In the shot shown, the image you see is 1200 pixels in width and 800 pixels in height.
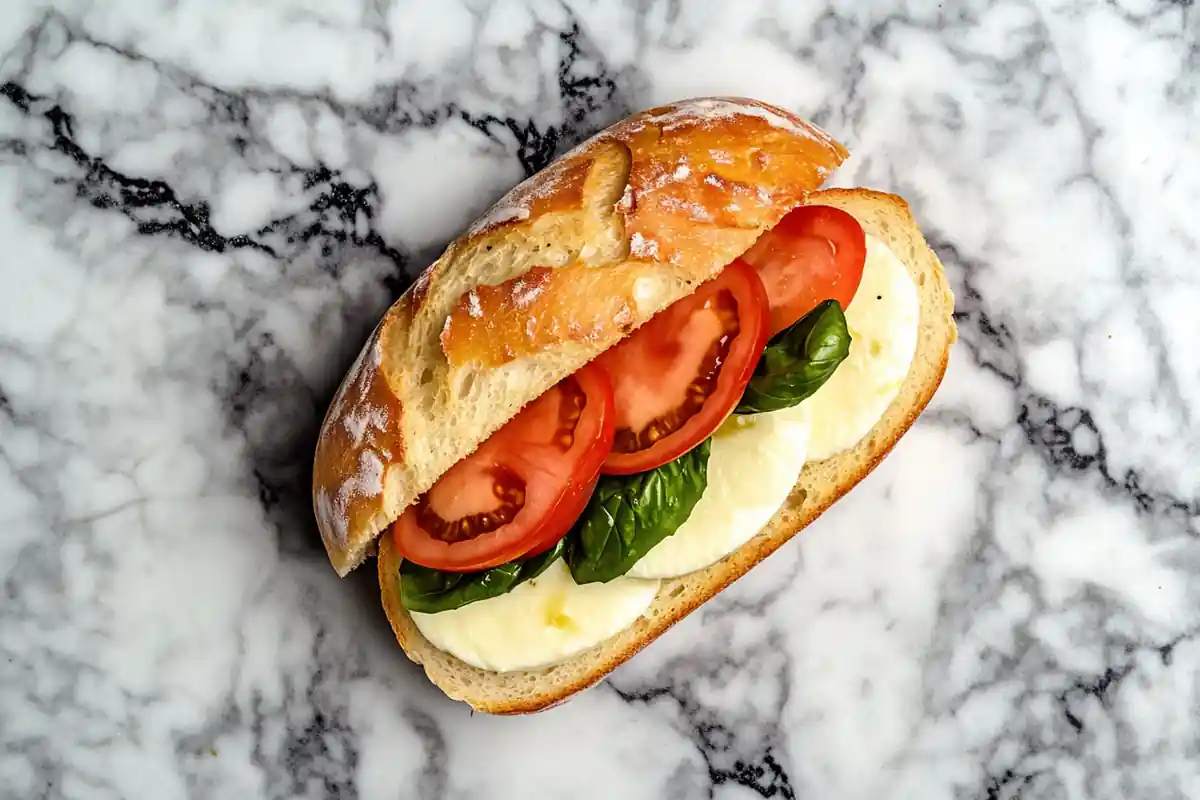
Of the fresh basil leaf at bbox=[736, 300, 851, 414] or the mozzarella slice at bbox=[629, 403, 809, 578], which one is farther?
the mozzarella slice at bbox=[629, 403, 809, 578]

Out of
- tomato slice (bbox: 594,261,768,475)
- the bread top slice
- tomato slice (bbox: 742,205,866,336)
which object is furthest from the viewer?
tomato slice (bbox: 742,205,866,336)

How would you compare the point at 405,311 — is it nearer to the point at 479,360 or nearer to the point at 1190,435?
the point at 479,360

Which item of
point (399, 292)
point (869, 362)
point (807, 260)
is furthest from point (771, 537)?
point (399, 292)

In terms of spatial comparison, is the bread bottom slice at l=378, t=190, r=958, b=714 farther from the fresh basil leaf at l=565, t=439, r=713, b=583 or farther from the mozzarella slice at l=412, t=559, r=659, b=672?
the fresh basil leaf at l=565, t=439, r=713, b=583

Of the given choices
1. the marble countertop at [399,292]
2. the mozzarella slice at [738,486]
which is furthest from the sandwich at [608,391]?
the marble countertop at [399,292]

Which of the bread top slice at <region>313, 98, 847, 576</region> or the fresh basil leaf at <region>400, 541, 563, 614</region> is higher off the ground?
the bread top slice at <region>313, 98, 847, 576</region>

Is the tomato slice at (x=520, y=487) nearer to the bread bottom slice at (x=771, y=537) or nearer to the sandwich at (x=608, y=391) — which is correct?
the sandwich at (x=608, y=391)

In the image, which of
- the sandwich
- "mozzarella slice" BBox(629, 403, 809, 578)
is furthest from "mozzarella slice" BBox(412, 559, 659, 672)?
"mozzarella slice" BBox(629, 403, 809, 578)
